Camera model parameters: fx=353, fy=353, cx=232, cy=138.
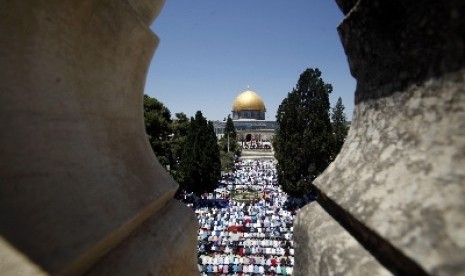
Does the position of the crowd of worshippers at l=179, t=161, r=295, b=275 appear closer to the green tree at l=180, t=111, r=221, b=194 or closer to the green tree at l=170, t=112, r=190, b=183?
the green tree at l=180, t=111, r=221, b=194

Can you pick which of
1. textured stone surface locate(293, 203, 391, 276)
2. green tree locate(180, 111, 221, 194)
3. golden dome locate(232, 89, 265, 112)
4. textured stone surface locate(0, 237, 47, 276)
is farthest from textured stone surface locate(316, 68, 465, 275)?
golden dome locate(232, 89, 265, 112)

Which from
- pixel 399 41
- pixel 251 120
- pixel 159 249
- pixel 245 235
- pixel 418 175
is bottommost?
pixel 245 235

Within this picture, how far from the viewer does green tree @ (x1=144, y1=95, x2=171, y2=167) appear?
2175cm

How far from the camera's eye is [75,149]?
153 centimetres

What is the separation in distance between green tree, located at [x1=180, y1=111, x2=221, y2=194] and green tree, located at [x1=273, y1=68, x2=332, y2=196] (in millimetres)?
5120

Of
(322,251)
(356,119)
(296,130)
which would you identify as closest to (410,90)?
(356,119)

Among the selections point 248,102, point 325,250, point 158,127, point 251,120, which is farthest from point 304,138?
point 248,102

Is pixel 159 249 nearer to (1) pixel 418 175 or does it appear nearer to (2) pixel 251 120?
(1) pixel 418 175

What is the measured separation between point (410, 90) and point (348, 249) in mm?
577

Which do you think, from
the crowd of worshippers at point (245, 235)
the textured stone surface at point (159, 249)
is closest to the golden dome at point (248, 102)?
the crowd of worshippers at point (245, 235)

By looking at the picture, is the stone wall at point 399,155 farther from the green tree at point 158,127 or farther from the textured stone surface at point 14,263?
the green tree at point 158,127

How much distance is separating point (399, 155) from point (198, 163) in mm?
24881

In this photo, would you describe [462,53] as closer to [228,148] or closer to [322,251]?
[322,251]

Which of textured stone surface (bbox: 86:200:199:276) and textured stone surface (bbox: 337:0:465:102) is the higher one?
textured stone surface (bbox: 337:0:465:102)
